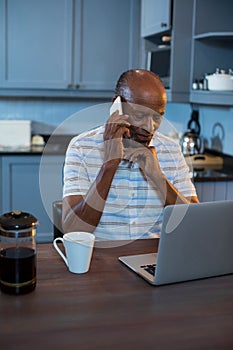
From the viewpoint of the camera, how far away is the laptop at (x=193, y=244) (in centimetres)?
133

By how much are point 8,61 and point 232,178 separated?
1906 mm

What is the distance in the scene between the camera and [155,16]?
11.6 ft

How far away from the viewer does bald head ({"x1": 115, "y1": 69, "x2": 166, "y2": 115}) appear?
181 centimetres

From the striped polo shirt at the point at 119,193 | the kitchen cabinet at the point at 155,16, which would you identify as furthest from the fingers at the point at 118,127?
the kitchen cabinet at the point at 155,16

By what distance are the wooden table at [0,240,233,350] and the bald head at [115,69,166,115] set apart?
0.61 metres

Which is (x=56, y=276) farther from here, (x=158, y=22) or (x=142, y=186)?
(x=158, y=22)

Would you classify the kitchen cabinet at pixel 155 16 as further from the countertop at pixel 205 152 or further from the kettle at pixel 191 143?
the countertop at pixel 205 152

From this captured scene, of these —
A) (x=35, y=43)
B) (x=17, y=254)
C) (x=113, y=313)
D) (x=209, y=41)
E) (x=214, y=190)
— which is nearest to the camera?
(x=113, y=313)

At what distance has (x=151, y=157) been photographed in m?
1.88

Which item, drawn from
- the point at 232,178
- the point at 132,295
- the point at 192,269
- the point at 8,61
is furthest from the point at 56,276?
the point at 8,61

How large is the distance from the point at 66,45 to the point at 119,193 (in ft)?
7.57

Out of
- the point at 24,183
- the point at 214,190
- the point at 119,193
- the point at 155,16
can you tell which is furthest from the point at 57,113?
the point at 119,193

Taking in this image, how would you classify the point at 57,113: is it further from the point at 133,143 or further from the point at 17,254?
the point at 17,254

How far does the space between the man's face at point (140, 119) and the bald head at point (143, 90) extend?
0.05 feet
